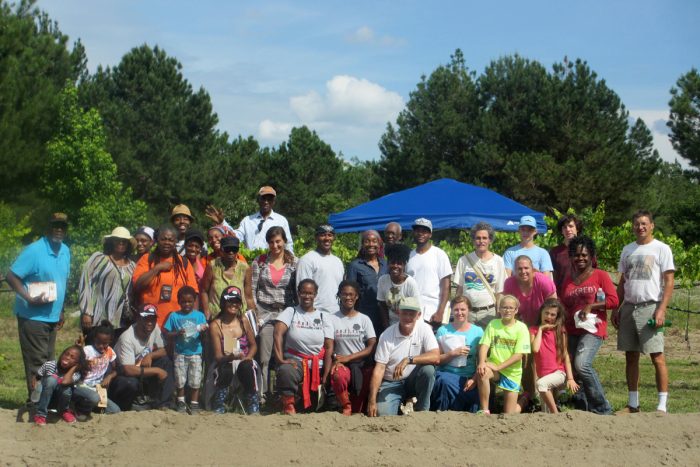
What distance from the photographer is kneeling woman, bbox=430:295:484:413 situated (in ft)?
24.2

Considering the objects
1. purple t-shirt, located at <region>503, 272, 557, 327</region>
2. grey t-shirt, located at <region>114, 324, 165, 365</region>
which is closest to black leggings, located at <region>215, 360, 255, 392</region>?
grey t-shirt, located at <region>114, 324, 165, 365</region>

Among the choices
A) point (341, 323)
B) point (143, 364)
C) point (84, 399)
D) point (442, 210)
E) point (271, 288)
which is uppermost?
point (442, 210)

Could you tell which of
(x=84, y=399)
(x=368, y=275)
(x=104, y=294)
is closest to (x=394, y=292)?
(x=368, y=275)

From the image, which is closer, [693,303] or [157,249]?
[157,249]

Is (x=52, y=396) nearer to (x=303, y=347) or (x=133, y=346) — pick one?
(x=133, y=346)

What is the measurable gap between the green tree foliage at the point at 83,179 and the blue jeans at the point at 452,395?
19.4m

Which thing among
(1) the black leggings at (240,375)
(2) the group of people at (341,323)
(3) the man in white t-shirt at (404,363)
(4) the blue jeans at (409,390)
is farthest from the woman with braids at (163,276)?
(4) the blue jeans at (409,390)

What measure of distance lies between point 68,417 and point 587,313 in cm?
457

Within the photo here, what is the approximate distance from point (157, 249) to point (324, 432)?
231 centimetres

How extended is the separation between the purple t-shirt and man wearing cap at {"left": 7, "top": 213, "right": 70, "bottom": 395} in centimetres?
420

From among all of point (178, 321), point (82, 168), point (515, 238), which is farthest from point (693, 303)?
point (82, 168)

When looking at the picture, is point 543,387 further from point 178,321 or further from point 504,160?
point 504,160

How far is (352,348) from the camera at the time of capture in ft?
24.7

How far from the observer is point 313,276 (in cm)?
787
